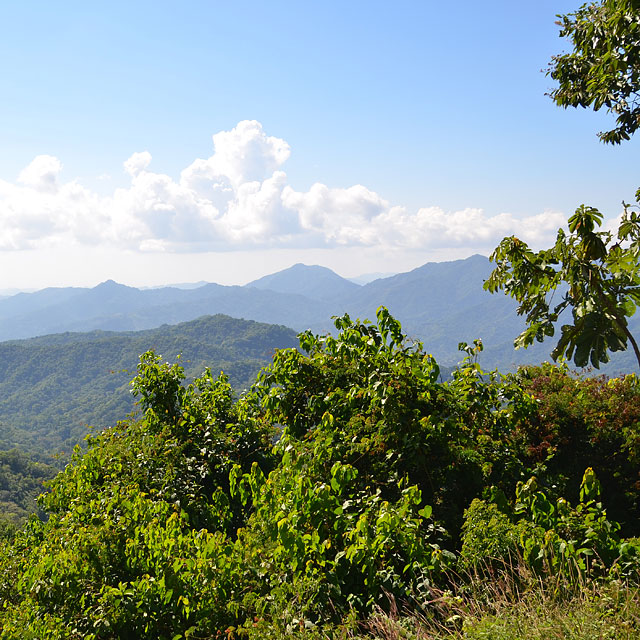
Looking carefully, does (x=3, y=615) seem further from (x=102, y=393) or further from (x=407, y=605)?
(x=102, y=393)

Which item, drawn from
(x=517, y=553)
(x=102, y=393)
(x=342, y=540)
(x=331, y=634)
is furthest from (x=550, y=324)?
(x=102, y=393)

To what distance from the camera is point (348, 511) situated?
14.9ft

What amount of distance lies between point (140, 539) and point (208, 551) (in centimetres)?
120

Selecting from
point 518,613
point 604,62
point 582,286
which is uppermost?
point 604,62

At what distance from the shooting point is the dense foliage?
3682 millimetres

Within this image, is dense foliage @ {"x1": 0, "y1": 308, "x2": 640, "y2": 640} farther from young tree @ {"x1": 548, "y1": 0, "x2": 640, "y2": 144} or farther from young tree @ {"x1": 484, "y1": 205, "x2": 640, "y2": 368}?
young tree @ {"x1": 548, "y1": 0, "x2": 640, "y2": 144}

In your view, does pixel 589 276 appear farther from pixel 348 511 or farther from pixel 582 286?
pixel 348 511

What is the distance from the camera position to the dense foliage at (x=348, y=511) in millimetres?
3682

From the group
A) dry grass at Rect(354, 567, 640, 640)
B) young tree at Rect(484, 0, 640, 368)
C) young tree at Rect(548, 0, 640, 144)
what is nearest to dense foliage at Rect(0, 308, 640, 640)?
dry grass at Rect(354, 567, 640, 640)

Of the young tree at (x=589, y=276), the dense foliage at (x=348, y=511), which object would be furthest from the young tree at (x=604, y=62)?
the dense foliage at (x=348, y=511)

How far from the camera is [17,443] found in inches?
5551

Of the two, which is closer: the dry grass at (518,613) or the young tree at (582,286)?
the dry grass at (518,613)

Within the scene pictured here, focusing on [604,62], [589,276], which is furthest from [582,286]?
[604,62]

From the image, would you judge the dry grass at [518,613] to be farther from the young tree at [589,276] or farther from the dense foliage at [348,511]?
the young tree at [589,276]
